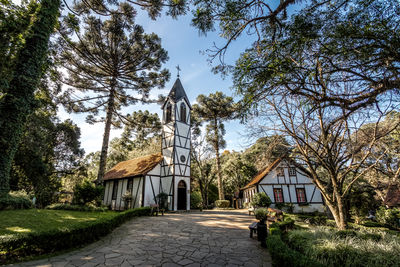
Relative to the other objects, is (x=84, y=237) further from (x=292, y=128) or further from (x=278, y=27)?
(x=292, y=128)

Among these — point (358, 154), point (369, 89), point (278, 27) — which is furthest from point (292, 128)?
point (278, 27)

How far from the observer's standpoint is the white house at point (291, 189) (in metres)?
18.4

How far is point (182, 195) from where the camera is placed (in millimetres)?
17641

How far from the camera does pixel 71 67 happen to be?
15.4m

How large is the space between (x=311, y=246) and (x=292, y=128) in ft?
19.4

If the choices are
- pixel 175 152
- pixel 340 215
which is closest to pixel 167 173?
pixel 175 152

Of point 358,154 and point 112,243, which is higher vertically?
point 358,154

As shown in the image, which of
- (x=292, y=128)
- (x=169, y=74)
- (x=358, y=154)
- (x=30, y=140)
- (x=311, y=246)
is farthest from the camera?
(x=169, y=74)

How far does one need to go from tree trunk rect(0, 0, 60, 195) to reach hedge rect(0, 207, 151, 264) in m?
2.97

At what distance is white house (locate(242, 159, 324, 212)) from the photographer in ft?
60.4

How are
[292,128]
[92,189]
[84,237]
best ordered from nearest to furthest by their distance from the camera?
[84,237] < [292,128] < [92,189]

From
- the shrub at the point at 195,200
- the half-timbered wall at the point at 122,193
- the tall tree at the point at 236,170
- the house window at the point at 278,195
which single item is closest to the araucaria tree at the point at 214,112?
the tall tree at the point at 236,170

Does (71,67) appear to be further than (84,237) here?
Yes

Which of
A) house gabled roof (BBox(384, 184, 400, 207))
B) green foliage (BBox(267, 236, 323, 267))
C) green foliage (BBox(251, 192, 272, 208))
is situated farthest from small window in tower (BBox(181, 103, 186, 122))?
house gabled roof (BBox(384, 184, 400, 207))
